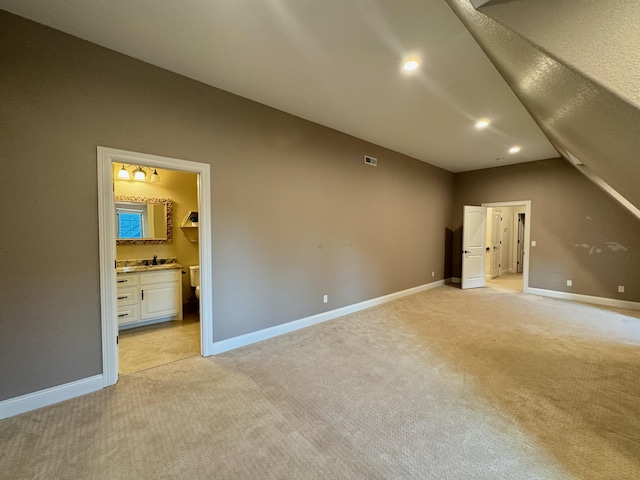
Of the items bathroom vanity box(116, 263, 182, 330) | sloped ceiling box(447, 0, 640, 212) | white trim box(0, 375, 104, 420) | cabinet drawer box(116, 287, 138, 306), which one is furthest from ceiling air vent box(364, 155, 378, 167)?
white trim box(0, 375, 104, 420)

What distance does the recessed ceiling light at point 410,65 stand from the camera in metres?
2.33

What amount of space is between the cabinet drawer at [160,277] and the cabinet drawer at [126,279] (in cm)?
8

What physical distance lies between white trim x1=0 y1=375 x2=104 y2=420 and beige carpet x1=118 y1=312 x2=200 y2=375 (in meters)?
0.29

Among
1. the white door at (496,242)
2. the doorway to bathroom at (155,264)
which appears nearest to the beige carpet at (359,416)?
the doorway to bathroom at (155,264)

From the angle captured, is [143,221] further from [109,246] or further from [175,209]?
[109,246]

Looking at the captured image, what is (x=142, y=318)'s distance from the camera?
145 inches

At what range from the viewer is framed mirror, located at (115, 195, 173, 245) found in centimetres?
390

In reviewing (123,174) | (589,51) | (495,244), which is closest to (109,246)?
(123,174)

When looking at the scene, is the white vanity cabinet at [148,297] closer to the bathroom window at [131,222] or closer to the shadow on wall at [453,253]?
the bathroom window at [131,222]

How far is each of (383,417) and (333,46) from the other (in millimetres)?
2903

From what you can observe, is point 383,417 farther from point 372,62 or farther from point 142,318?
point 142,318

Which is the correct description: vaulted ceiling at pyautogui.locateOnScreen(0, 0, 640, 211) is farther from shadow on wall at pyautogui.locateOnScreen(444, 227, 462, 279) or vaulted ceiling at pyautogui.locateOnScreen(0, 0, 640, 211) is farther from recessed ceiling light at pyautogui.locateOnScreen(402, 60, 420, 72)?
shadow on wall at pyautogui.locateOnScreen(444, 227, 462, 279)

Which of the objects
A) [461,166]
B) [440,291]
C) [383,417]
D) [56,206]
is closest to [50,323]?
[56,206]

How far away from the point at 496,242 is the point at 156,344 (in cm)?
865
